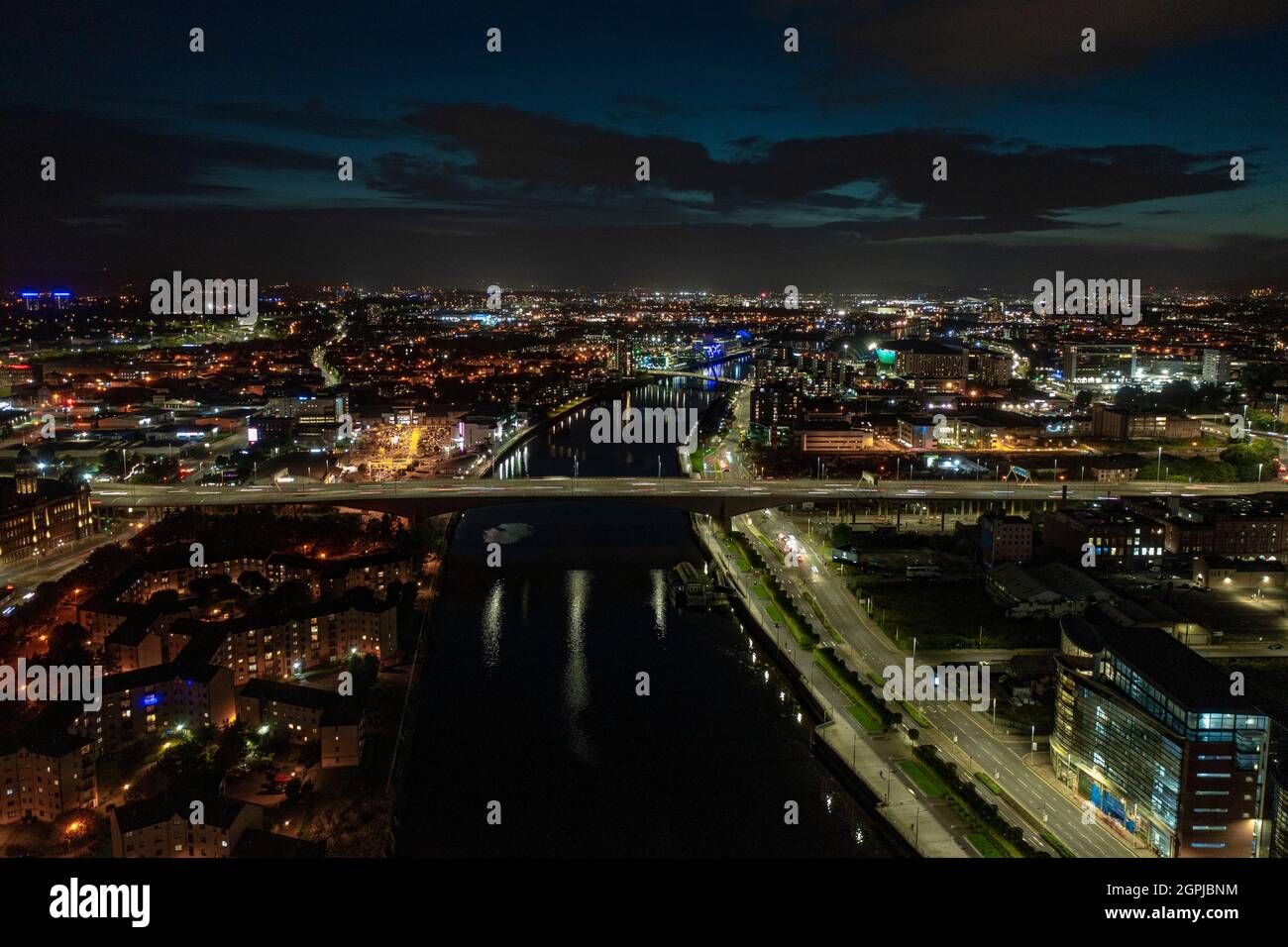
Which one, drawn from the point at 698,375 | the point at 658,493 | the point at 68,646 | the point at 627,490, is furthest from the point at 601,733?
the point at 698,375

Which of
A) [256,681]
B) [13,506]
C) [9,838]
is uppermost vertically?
[13,506]

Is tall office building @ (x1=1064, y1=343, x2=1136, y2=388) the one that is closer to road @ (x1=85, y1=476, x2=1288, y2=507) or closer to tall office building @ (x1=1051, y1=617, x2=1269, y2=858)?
road @ (x1=85, y1=476, x2=1288, y2=507)

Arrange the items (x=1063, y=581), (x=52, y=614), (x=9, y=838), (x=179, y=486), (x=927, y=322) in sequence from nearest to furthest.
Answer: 1. (x=9, y=838)
2. (x=52, y=614)
3. (x=1063, y=581)
4. (x=179, y=486)
5. (x=927, y=322)

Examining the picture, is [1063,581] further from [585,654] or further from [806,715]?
[585,654]

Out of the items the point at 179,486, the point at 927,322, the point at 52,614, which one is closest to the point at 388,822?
the point at 52,614

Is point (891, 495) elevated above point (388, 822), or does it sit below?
above
